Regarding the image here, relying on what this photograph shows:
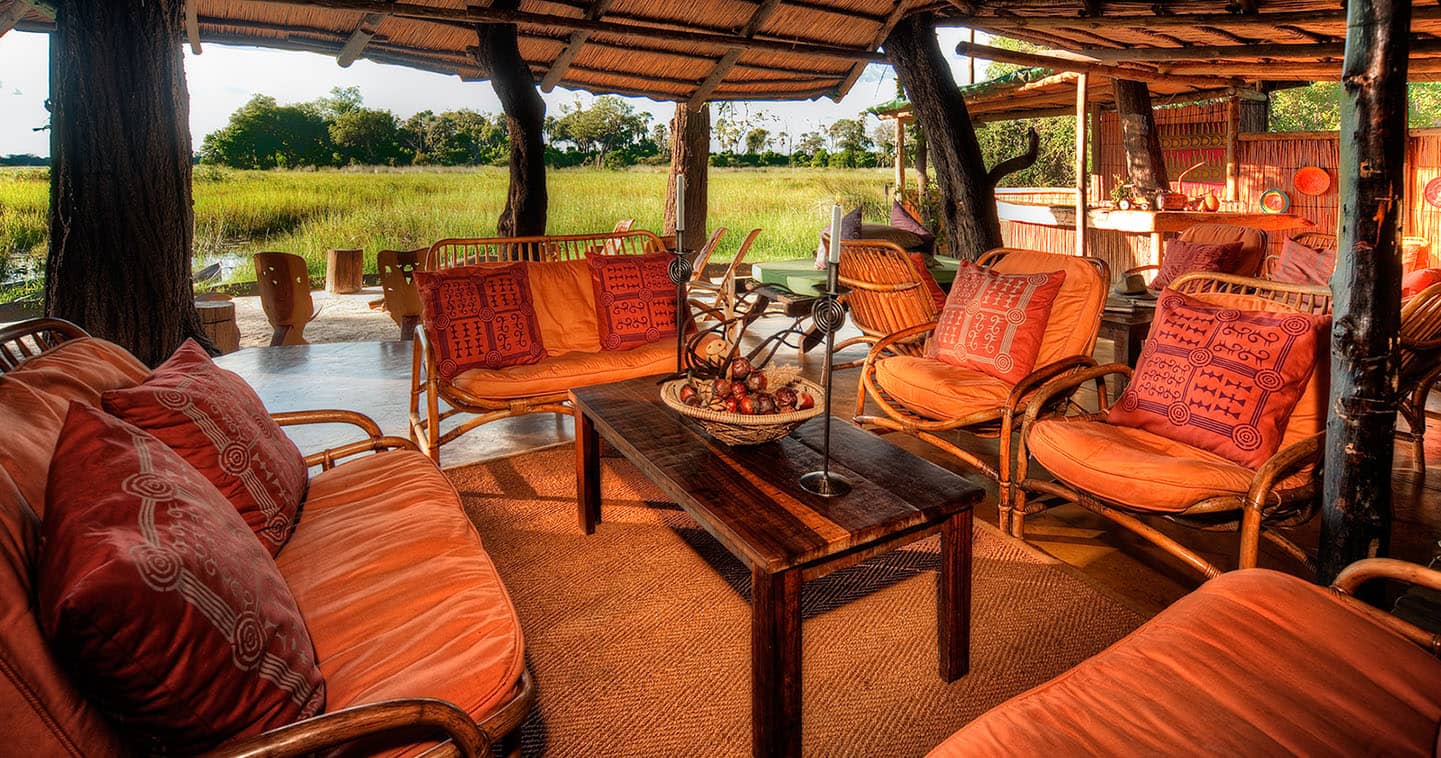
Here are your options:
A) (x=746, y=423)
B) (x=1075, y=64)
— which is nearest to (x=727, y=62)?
(x=1075, y=64)

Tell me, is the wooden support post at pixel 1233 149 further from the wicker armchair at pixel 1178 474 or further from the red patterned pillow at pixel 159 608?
the red patterned pillow at pixel 159 608

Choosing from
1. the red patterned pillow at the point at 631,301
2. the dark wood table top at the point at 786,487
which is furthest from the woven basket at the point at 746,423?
the red patterned pillow at the point at 631,301

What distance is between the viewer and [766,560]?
1.54m

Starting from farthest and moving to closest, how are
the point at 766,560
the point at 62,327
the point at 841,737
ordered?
the point at 62,327
the point at 841,737
the point at 766,560

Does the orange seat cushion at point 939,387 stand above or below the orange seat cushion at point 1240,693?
above

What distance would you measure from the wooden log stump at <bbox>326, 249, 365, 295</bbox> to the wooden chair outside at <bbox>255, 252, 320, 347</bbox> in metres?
1.42

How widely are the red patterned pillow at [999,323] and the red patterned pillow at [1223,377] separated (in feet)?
1.64

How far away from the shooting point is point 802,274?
659 centimetres

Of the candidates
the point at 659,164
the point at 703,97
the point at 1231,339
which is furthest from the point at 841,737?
the point at 659,164

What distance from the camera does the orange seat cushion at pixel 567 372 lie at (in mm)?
3160

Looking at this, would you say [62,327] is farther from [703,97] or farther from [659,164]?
[659,164]

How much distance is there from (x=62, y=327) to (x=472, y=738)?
72.6 inches

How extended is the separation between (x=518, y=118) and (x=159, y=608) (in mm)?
4759

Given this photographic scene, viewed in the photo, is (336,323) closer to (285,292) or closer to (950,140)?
(285,292)
